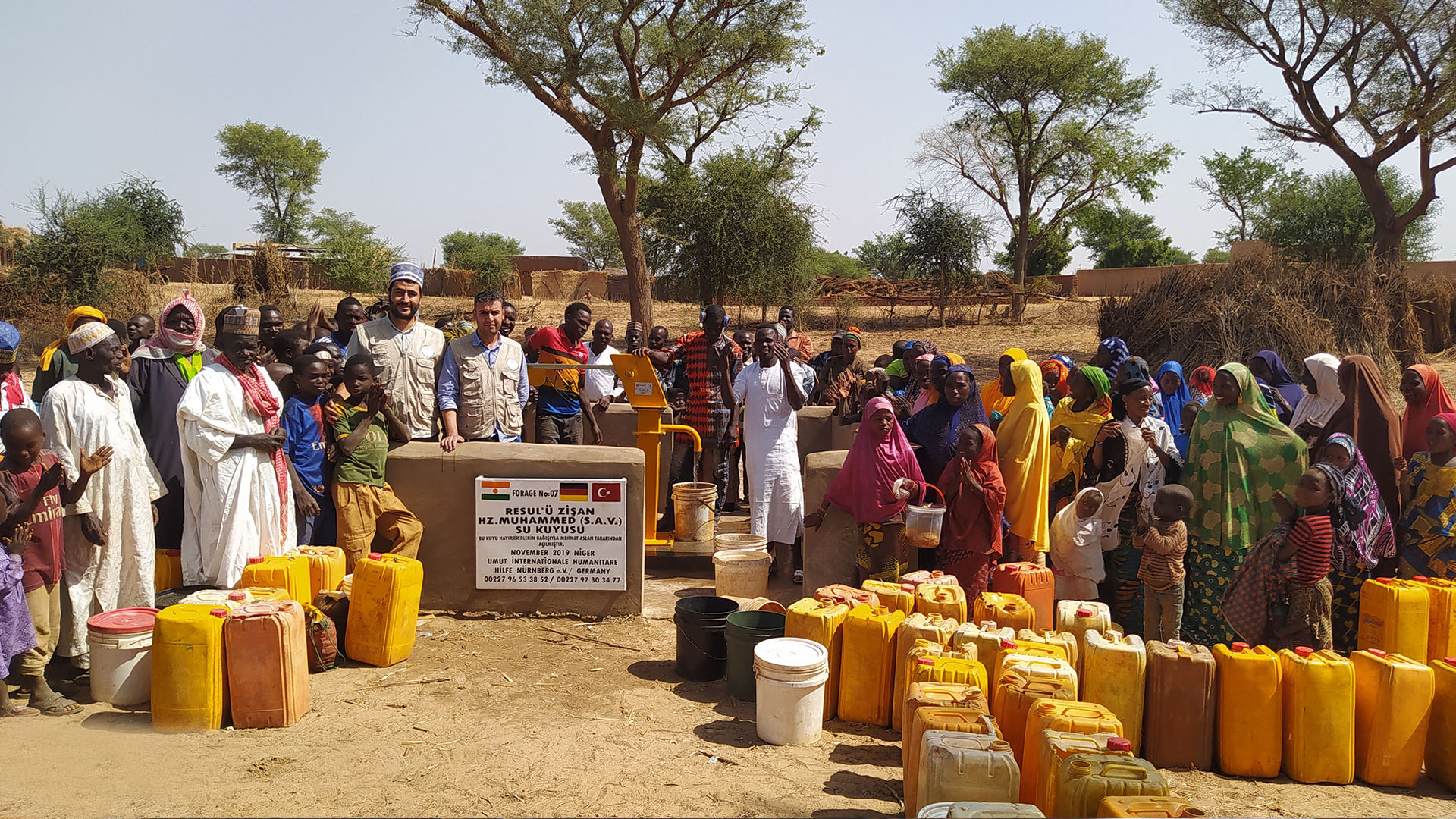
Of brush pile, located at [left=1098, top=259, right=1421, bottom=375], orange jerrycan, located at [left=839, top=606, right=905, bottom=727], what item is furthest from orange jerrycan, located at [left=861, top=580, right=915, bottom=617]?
brush pile, located at [left=1098, top=259, right=1421, bottom=375]

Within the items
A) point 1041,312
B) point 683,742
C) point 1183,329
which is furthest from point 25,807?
point 1041,312

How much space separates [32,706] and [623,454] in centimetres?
326

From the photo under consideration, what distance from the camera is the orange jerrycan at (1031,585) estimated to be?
529 cm

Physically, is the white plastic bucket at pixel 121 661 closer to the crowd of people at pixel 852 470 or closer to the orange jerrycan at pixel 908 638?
the crowd of people at pixel 852 470

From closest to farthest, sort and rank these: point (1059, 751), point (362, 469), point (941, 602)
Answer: point (1059, 751) < point (941, 602) < point (362, 469)

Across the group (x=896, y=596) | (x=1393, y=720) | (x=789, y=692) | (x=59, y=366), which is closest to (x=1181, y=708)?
(x=1393, y=720)

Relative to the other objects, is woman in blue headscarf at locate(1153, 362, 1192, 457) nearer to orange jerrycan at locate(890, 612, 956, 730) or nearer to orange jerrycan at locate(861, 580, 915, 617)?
orange jerrycan at locate(861, 580, 915, 617)

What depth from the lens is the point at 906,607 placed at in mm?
4855

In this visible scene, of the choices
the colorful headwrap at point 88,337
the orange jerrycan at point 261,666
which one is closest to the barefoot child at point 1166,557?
the orange jerrycan at point 261,666

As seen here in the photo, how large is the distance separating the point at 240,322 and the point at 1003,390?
444 centimetres

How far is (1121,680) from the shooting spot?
13.8 ft

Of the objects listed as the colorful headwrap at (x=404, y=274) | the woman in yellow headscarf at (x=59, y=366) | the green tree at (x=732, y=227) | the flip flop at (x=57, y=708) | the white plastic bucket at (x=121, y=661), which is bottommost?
the flip flop at (x=57, y=708)

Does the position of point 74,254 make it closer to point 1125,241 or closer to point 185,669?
point 185,669

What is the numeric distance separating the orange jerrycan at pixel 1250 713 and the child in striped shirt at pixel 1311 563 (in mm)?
655
